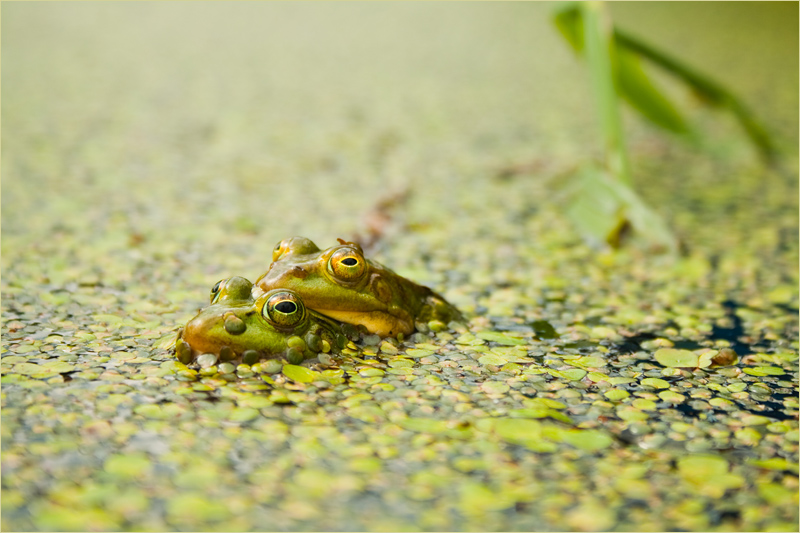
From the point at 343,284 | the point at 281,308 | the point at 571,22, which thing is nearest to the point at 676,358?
the point at 343,284

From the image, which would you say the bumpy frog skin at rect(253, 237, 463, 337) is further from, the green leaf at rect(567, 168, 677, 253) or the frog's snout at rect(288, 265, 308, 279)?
the green leaf at rect(567, 168, 677, 253)

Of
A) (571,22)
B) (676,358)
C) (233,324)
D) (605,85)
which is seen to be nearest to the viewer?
(233,324)

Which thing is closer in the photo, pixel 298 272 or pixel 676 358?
pixel 298 272

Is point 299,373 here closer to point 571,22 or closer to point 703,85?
point 571,22

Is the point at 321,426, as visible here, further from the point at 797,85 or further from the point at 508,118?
the point at 797,85

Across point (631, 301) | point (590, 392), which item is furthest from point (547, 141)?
point (590, 392)

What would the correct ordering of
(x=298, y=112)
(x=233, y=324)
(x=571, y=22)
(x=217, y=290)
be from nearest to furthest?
(x=233, y=324), (x=217, y=290), (x=571, y=22), (x=298, y=112)
